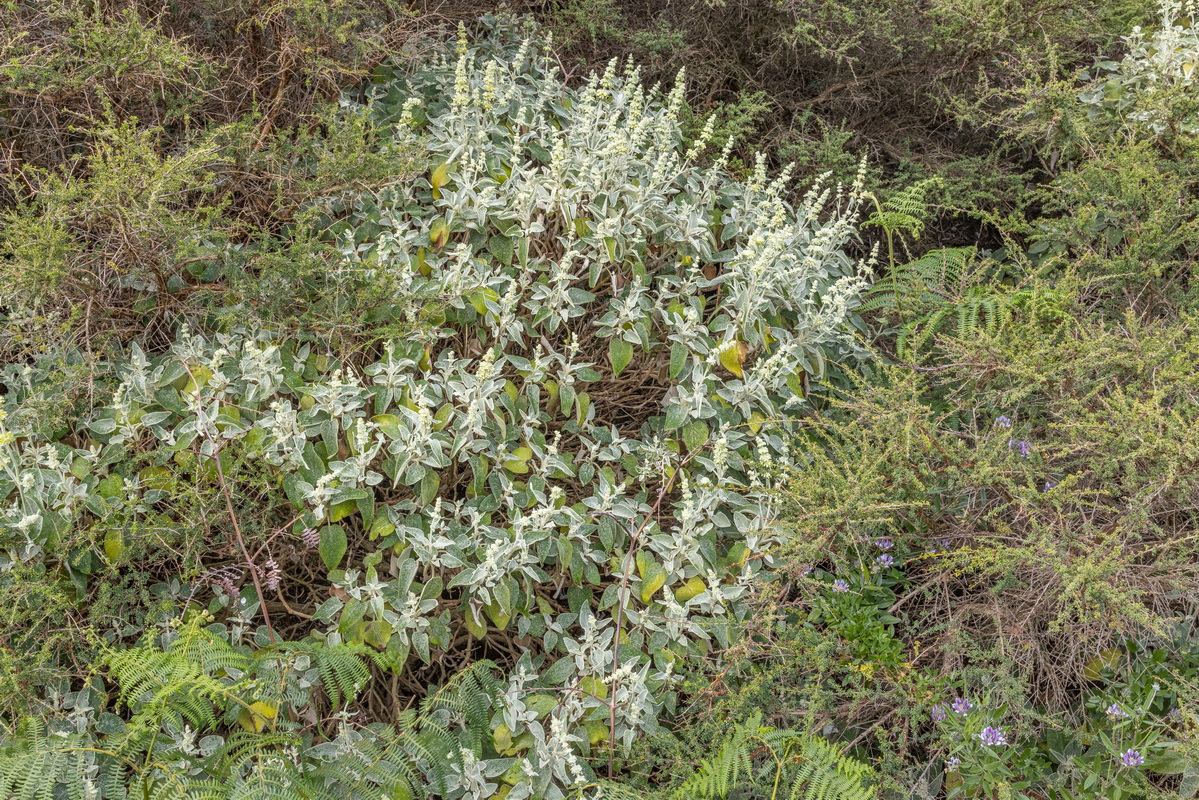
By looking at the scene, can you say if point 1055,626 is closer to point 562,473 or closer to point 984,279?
point 562,473

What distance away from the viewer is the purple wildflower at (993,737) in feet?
6.88

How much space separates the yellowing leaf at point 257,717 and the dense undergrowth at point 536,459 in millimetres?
30

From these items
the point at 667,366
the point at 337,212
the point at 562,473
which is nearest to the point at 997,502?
the point at 667,366

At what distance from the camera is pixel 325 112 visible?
10.0ft

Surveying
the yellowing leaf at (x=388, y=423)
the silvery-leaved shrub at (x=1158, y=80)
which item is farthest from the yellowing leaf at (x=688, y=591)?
the silvery-leaved shrub at (x=1158, y=80)

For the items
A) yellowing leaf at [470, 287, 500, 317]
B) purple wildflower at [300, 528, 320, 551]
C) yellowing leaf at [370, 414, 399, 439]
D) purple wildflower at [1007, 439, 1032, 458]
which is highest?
purple wildflower at [1007, 439, 1032, 458]

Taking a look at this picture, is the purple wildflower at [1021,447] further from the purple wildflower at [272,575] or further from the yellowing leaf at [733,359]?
the purple wildflower at [272,575]

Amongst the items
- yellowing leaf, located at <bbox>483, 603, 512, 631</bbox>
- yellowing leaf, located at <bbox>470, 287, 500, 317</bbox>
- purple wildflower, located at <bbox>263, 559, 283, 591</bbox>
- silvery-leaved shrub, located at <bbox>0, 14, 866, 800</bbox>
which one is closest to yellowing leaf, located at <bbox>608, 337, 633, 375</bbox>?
silvery-leaved shrub, located at <bbox>0, 14, 866, 800</bbox>

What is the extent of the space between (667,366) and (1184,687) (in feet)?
5.51

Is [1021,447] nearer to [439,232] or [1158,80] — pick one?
[1158,80]

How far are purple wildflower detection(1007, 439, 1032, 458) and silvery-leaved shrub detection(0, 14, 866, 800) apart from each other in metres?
0.64

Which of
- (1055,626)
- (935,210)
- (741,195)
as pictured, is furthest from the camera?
(935,210)

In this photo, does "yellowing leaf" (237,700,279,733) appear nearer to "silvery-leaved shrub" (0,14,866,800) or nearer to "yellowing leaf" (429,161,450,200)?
"silvery-leaved shrub" (0,14,866,800)

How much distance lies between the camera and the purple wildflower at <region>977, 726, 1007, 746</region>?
2.10 meters
